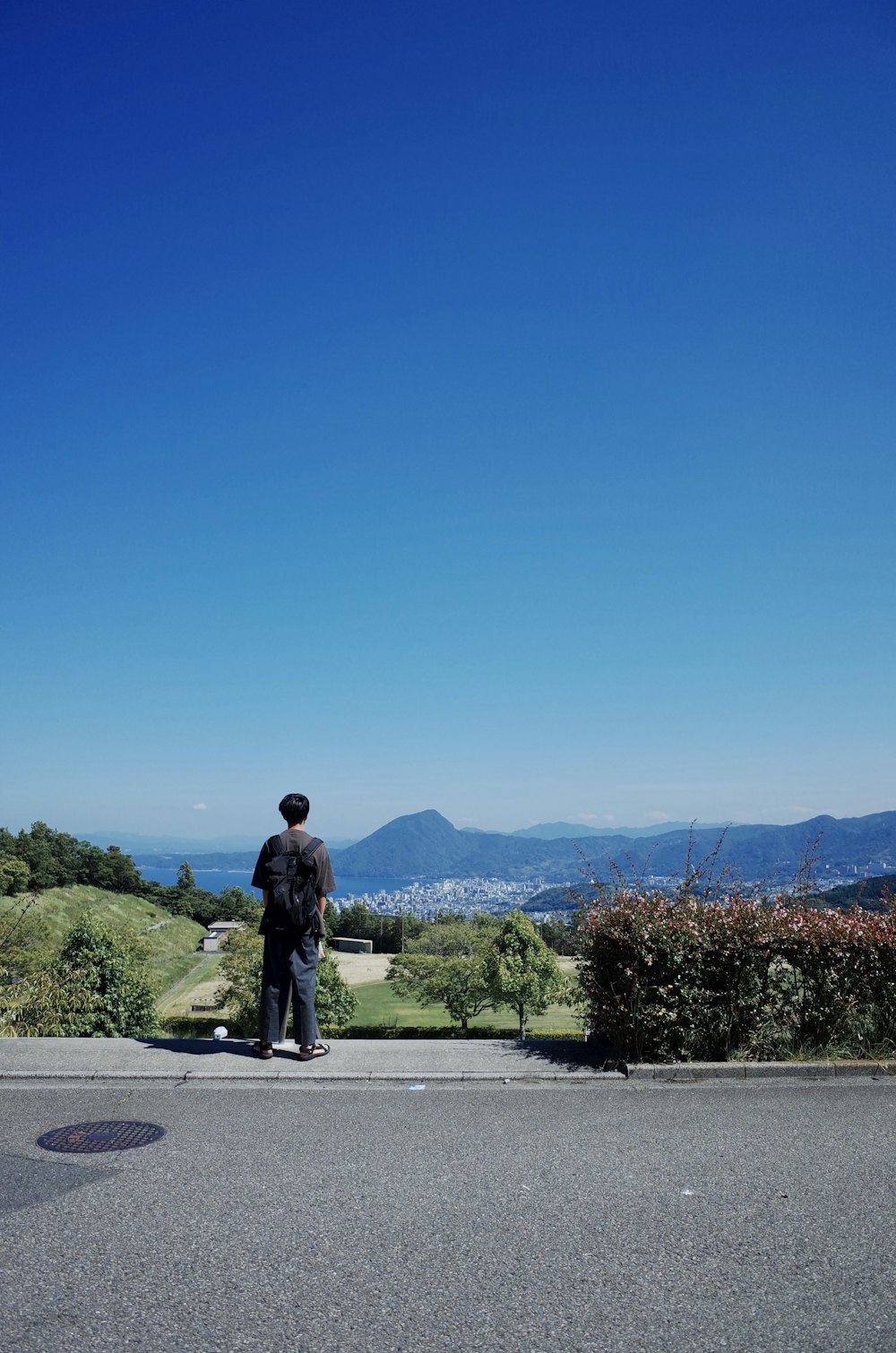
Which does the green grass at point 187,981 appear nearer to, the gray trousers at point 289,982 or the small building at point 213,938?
the small building at point 213,938

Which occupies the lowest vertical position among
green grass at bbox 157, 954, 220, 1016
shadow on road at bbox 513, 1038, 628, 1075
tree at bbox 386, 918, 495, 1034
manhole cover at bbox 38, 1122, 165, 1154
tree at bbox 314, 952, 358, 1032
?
green grass at bbox 157, 954, 220, 1016

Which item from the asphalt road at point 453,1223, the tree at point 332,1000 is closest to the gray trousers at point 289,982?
the asphalt road at point 453,1223

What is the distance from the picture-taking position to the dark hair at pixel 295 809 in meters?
7.77

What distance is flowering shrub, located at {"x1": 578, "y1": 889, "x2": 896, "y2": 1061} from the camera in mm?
7199

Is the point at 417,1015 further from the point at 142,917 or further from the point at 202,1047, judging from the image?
the point at 202,1047

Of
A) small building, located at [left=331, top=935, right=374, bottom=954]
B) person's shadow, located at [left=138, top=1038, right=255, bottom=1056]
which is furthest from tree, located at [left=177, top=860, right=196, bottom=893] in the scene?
person's shadow, located at [left=138, top=1038, right=255, bottom=1056]

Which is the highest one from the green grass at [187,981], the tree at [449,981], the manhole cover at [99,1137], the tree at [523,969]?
the manhole cover at [99,1137]

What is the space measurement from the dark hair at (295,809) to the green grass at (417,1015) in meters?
42.9

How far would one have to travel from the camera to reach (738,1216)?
4.50 metres

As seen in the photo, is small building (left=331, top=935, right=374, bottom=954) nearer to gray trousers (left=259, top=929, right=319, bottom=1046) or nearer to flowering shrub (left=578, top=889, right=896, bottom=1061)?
gray trousers (left=259, top=929, right=319, bottom=1046)

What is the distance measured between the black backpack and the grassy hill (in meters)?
59.1

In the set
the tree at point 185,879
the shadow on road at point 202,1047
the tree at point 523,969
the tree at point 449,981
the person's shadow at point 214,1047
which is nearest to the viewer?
the person's shadow at point 214,1047

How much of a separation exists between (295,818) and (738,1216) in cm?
450

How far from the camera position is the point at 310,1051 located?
744 cm
